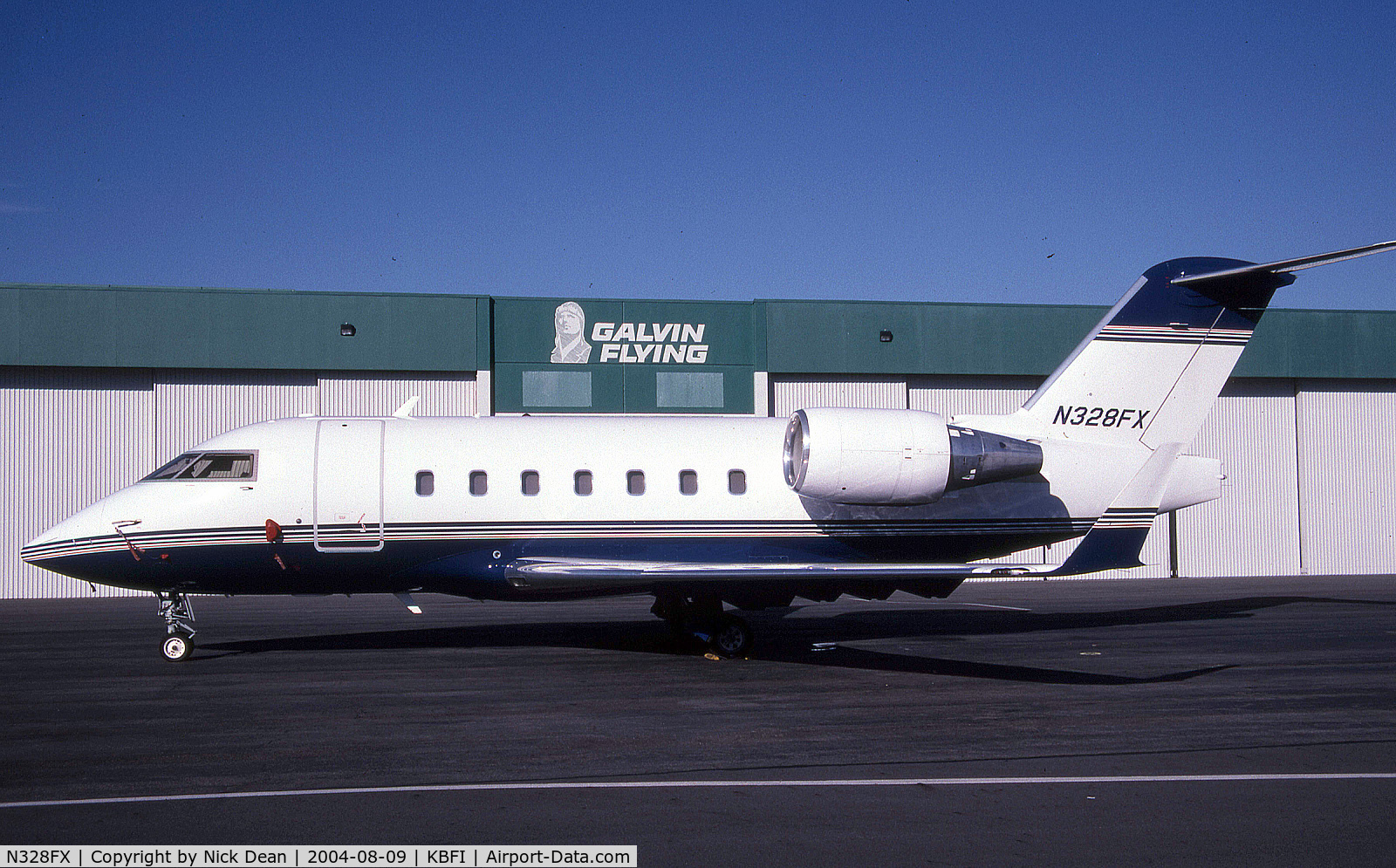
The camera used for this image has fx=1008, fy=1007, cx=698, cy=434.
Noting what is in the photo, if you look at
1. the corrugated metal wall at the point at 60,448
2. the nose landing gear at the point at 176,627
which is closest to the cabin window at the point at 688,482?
the nose landing gear at the point at 176,627

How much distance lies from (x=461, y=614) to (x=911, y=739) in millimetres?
13459

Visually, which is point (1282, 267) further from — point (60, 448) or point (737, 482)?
point (60, 448)

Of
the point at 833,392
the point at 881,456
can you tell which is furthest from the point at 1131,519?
the point at 833,392

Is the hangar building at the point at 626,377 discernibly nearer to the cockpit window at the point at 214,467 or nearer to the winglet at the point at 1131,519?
the cockpit window at the point at 214,467

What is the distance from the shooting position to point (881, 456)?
43.9 feet

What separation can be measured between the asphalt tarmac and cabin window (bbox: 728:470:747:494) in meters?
2.45

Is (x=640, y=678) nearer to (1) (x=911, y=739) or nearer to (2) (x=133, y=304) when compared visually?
(1) (x=911, y=739)

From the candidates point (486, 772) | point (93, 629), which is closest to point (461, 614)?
point (93, 629)

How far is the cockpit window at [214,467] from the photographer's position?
45.2ft

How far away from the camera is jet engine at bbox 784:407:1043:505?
13.3 meters

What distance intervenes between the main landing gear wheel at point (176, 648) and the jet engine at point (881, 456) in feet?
28.6

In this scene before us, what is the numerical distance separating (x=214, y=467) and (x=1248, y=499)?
2815 centimetres

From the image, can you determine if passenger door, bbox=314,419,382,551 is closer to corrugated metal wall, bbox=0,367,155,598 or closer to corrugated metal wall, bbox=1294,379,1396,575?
corrugated metal wall, bbox=0,367,155,598

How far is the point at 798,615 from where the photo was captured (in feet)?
65.7
